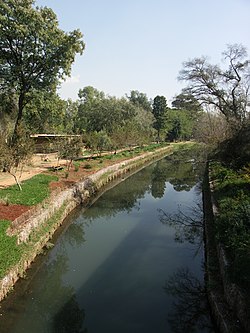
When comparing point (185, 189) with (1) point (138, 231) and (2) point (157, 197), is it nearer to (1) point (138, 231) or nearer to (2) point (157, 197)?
(2) point (157, 197)

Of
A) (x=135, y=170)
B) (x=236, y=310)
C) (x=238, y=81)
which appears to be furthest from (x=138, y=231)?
(x=135, y=170)

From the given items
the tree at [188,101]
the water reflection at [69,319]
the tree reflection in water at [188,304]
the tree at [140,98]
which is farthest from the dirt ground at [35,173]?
the tree at [140,98]

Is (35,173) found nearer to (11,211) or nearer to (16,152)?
(16,152)

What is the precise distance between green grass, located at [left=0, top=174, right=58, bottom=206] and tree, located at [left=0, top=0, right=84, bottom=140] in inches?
261

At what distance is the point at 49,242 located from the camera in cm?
1472

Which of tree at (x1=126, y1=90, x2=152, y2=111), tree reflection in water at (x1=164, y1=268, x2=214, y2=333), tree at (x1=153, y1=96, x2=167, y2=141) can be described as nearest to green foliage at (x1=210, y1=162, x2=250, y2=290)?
tree reflection in water at (x1=164, y1=268, x2=214, y2=333)

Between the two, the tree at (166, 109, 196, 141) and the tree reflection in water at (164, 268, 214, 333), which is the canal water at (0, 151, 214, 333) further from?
the tree at (166, 109, 196, 141)

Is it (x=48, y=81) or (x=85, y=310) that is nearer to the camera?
(x=85, y=310)

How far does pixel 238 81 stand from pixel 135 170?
1788 cm

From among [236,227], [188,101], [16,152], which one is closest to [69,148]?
[16,152]

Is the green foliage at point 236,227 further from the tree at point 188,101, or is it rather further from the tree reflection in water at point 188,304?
the tree at point 188,101

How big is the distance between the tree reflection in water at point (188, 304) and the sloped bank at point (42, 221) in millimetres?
5197

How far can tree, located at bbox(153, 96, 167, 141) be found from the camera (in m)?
76.4

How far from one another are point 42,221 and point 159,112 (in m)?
65.5
